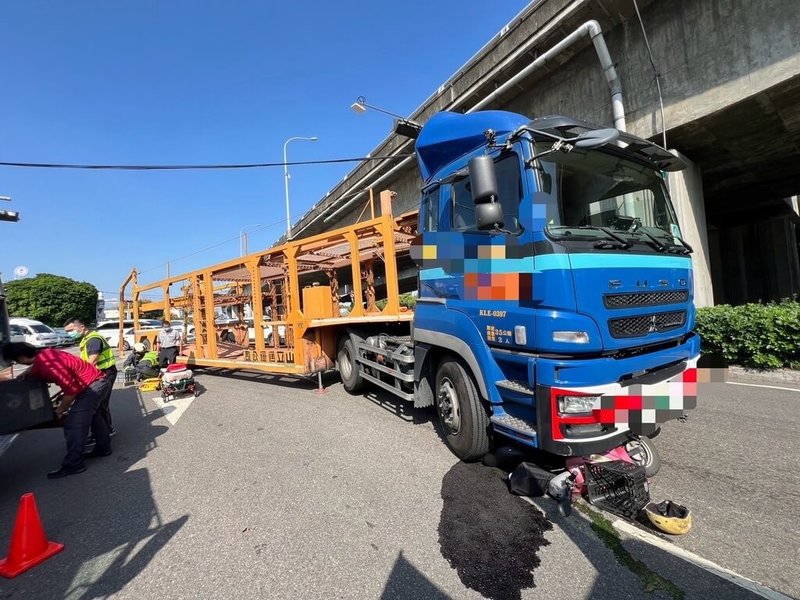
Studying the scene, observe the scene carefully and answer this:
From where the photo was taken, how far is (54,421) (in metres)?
4.00

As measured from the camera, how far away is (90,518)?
3.08 meters

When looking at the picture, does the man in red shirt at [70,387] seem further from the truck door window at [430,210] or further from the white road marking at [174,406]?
the truck door window at [430,210]

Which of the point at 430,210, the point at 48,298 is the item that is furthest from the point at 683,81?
the point at 48,298

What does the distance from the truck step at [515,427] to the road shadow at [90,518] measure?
245 cm

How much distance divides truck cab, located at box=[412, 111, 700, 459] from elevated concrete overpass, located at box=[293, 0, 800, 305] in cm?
486

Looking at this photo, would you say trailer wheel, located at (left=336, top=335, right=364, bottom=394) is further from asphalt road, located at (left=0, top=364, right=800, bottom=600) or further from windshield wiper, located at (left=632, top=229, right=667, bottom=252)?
windshield wiper, located at (left=632, top=229, right=667, bottom=252)

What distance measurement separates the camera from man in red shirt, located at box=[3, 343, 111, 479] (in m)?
3.87

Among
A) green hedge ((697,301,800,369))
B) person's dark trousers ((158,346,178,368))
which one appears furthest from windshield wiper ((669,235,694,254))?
person's dark trousers ((158,346,178,368))

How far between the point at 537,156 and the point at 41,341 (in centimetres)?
2554

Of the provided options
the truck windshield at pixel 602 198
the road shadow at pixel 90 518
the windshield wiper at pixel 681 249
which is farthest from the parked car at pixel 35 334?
the windshield wiper at pixel 681 249

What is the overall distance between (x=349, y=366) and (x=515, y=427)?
3.86 meters

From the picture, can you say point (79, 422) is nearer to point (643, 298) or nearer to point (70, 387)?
point (70, 387)

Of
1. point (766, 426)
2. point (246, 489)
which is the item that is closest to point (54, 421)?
point (246, 489)

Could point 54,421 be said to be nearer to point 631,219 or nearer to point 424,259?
point 424,259
